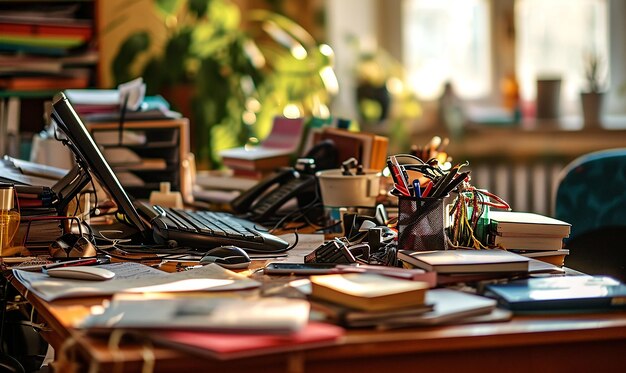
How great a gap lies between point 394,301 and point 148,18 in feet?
10.4

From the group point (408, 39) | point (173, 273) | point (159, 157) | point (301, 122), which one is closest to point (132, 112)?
point (159, 157)

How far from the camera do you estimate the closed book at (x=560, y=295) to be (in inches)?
50.9

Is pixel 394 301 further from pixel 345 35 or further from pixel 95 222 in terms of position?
pixel 345 35

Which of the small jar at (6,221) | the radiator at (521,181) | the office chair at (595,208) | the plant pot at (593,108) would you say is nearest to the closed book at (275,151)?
the office chair at (595,208)

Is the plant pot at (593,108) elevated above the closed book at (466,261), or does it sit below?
above

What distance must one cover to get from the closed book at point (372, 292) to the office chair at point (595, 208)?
1065 millimetres

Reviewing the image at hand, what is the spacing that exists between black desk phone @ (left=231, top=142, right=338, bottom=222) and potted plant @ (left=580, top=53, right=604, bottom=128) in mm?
2097

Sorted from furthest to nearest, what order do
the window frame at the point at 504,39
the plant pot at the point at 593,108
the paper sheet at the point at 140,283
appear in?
1. the window frame at the point at 504,39
2. the plant pot at the point at 593,108
3. the paper sheet at the point at 140,283

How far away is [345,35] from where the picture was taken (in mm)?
4152

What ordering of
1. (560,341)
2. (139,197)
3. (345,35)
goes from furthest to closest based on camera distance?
(345,35) < (139,197) < (560,341)

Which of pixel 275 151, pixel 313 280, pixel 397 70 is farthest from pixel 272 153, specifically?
pixel 397 70

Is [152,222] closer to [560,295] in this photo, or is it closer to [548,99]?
[560,295]

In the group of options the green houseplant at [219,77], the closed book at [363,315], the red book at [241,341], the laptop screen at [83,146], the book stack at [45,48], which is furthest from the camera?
the green houseplant at [219,77]

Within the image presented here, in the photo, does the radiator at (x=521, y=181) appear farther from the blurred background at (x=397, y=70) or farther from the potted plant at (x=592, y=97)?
the potted plant at (x=592, y=97)
